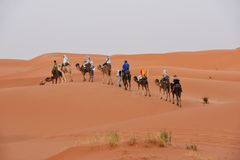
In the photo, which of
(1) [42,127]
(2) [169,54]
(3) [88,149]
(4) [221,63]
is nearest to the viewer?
(3) [88,149]

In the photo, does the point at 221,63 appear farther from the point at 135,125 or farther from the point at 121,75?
the point at 135,125

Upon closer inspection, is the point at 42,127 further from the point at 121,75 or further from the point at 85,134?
the point at 121,75

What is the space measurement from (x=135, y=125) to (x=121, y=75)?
1309 cm

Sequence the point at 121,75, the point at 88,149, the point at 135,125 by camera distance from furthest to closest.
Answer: the point at 121,75 → the point at 135,125 → the point at 88,149

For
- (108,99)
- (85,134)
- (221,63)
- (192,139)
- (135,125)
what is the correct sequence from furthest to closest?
(221,63) < (108,99) < (135,125) < (85,134) < (192,139)

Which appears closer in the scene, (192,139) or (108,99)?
(192,139)

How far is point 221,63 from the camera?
97.7 meters

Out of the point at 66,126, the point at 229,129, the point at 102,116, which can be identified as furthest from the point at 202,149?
the point at 102,116

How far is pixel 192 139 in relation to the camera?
1596 centimetres

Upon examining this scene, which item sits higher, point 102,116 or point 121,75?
point 121,75

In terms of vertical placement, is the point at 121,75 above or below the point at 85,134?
above

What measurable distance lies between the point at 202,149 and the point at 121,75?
19862mm

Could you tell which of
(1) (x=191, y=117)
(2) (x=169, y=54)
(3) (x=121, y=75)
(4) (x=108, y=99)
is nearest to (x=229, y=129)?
(1) (x=191, y=117)

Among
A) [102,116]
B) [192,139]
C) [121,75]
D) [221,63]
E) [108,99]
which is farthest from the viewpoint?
[221,63]
